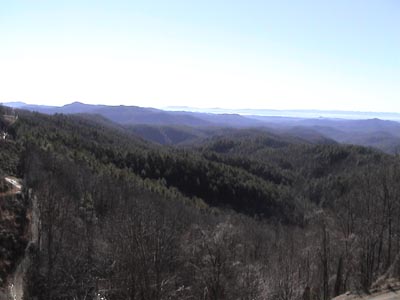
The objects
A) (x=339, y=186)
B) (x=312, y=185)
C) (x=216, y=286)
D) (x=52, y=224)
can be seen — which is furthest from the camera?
(x=312, y=185)

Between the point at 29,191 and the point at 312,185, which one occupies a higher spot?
the point at 29,191

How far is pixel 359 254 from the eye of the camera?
41.0 metres

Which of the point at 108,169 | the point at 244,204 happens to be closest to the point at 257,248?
the point at 108,169

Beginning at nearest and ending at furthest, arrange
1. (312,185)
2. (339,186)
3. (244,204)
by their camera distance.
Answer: (244,204), (339,186), (312,185)

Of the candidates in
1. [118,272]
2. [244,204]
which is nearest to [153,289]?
[118,272]

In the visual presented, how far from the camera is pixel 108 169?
11556 centimetres

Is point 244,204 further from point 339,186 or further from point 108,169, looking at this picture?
point 108,169

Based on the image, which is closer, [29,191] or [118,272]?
[118,272]

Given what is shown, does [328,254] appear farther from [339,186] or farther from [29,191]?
[339,186]

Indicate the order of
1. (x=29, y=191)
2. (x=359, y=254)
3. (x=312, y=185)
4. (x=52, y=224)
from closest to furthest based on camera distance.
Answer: (x=359, y=254)
(x=52, y=224)
(x=29, y=191)
(x=312, y=185)

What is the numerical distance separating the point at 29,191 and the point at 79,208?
6.78m

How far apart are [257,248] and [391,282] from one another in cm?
3830

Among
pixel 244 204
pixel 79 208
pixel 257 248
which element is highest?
pixel 79 208

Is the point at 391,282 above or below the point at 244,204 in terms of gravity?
above
